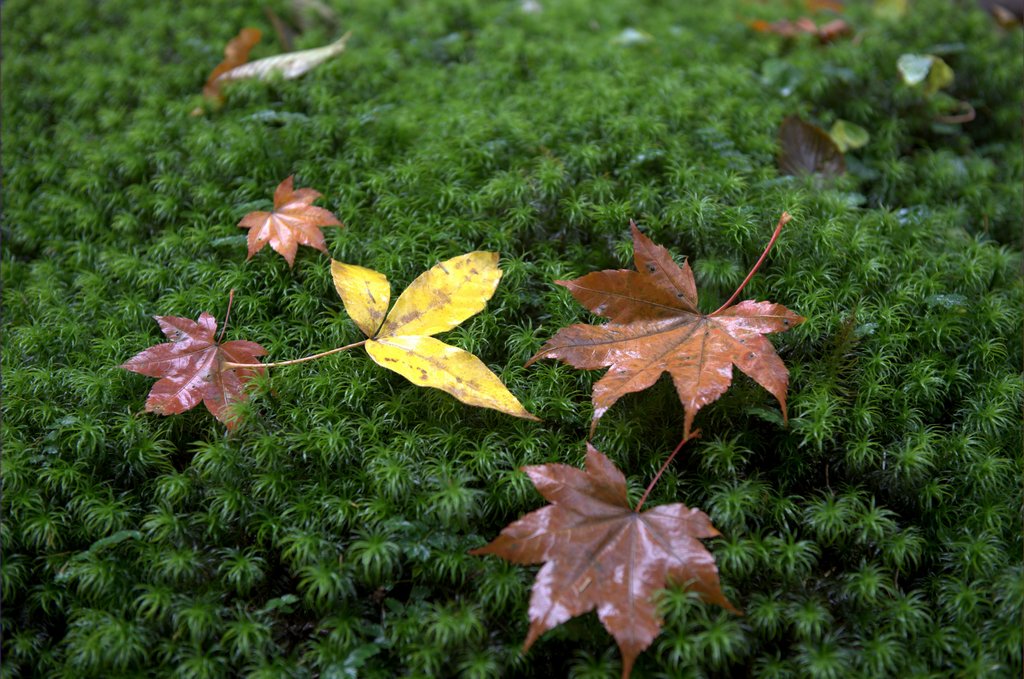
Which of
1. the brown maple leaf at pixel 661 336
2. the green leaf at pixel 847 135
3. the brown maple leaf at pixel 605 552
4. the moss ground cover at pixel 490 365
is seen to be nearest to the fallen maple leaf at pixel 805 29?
the moss ground cover at pixel 490 365

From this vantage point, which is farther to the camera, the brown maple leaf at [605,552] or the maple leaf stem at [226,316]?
the maple leaf stem at [226,316]

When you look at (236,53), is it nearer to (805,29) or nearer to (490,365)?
(490,365)

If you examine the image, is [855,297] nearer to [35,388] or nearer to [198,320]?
[198,320]

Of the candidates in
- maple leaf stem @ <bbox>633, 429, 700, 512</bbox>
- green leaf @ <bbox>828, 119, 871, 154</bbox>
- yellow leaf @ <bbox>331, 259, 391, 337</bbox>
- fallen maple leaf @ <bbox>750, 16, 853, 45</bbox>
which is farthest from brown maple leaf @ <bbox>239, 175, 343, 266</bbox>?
fallen maple leaf @ <bbox>750, 16, 853, 45</bbox>

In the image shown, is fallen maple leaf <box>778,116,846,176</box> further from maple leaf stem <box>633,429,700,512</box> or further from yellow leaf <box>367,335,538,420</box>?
yellow leaf <box>367,335,538,420</box>

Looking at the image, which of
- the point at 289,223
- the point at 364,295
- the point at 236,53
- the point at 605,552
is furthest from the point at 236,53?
the point at 605,552

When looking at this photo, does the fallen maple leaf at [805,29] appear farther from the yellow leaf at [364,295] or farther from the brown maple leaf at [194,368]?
the brown maple leaf at [194,368]
